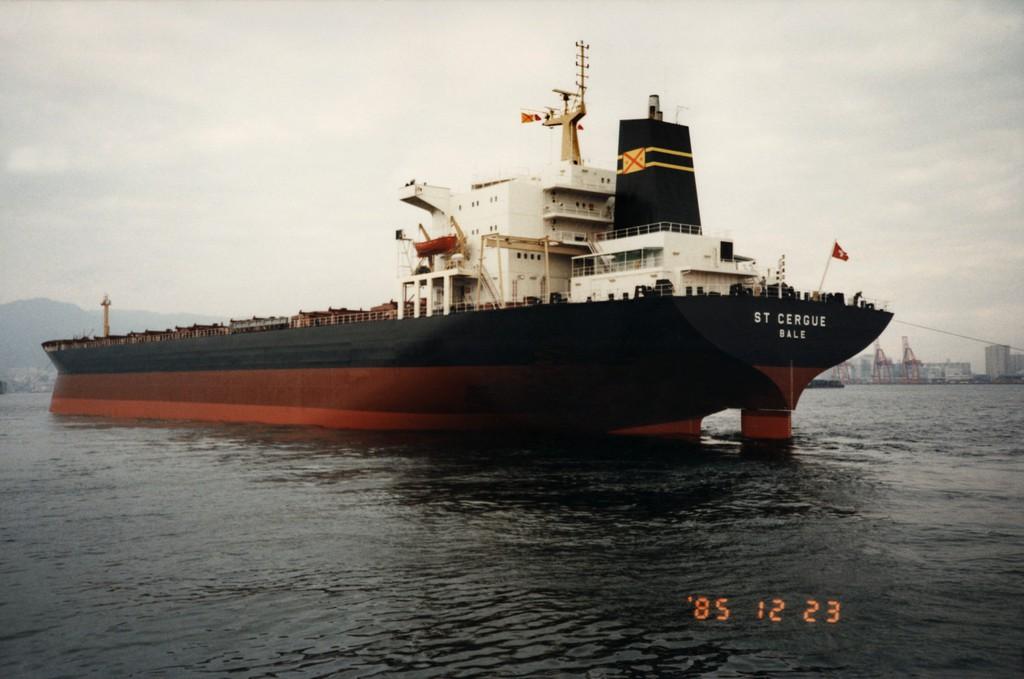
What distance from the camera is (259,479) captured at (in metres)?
21.9

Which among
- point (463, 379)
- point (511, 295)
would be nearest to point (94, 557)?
point (463, 379)

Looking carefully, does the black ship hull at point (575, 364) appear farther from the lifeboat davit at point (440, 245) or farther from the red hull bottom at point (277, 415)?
the lifeboat davit at point (440, 245)

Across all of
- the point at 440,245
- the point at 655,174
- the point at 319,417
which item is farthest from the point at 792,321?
the point at 319,417

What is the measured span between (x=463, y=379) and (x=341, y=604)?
70.8 feet

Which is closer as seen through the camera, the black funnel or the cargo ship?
the cargo ship

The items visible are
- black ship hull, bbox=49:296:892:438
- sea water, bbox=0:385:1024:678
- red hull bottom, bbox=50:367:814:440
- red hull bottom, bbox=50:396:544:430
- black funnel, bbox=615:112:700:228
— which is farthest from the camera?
red hull bottom, bbox=50:396:544:430

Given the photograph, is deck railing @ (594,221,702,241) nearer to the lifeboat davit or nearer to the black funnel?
the black funnel

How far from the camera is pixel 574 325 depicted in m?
28.3

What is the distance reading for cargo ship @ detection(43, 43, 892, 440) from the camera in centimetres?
2712

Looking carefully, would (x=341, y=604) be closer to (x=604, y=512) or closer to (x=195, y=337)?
(x=604, y=512)

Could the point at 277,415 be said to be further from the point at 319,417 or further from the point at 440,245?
the point at 440,245

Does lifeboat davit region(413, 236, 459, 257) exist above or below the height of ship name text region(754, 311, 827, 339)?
above
